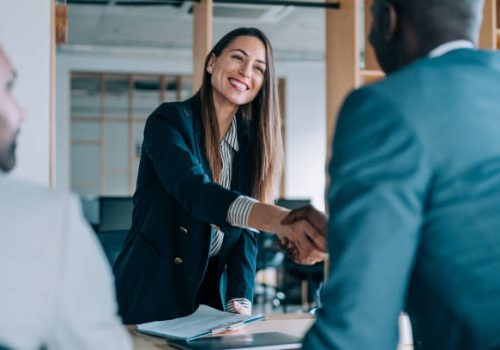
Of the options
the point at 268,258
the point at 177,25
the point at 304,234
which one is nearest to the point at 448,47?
the point at 304,234

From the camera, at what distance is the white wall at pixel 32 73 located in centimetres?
301

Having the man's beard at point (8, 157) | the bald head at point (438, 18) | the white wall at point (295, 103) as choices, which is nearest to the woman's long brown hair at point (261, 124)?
the bald head at point (438, 18)

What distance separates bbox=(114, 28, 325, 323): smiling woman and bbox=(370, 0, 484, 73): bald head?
0.77 meters

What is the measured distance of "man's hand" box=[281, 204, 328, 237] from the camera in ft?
5.20

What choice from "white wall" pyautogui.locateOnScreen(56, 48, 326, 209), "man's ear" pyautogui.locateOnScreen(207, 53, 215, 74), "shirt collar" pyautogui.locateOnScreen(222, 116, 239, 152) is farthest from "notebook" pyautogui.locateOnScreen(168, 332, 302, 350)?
"white wall" pyautogui.locateOnScreen(56, 48, 326, 209)

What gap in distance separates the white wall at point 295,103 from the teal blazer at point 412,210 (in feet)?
33.5

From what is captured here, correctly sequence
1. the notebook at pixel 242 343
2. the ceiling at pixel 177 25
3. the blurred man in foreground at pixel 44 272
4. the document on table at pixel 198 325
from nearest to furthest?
the blurred man in foreground at pixel 44 272 < the notebook at pixel 242 343 < the document on table at pixel 198 325 < the ceiling at pixel 177 25

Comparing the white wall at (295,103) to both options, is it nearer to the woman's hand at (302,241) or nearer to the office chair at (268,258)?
the office chair at (268,258)

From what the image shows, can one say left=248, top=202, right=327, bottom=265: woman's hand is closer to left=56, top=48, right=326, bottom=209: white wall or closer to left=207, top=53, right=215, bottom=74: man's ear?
left=207, top=53, right=215, bottom=74: man's ear

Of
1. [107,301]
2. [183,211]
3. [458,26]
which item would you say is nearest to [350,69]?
[183,211]

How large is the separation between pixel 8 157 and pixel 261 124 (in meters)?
1.52

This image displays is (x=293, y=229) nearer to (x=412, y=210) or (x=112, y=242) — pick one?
(x=412, y=210)

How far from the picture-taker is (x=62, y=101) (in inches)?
412

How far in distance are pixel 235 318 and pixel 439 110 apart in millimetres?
934
